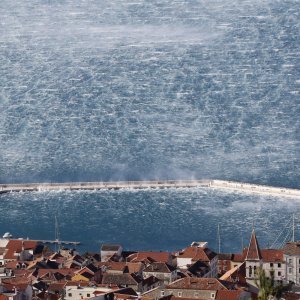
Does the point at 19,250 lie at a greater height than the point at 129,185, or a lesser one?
lesser

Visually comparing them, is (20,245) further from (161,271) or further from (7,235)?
(161,271)

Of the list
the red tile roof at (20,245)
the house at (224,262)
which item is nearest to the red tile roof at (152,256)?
the house at (224,262)

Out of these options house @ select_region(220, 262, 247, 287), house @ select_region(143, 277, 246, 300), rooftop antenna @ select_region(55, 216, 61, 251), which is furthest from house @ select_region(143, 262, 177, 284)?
rooftop antenna @ select_region(55, 216, 61, 251)

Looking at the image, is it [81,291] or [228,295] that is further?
[81,291]

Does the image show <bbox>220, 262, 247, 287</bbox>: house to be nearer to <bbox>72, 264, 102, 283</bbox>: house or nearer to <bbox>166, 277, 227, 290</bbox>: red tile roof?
<bbox>166, 277, 227, 290</bbox>: red tile roof

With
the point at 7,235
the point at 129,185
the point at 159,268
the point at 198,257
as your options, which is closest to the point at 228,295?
the point at 159,268

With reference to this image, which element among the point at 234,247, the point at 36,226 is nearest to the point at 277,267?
the point at 234,247

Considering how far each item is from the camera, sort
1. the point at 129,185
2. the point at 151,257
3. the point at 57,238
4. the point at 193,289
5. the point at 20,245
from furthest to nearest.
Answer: the point at 129,185 → the point at 57,238 → the point at 20,245 → the point at 151,257 → the point at 193,289
